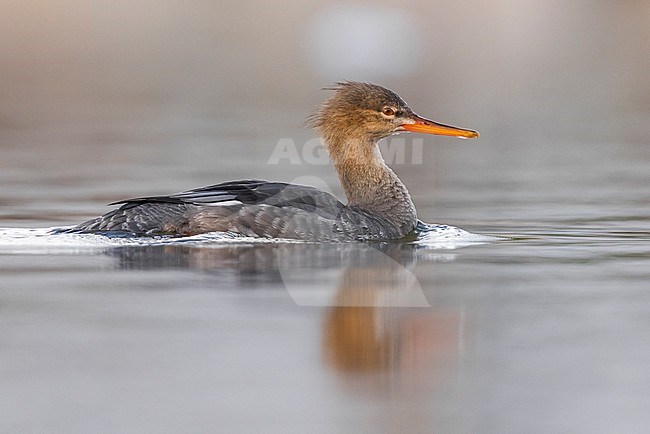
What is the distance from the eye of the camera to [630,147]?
13344 millimetres

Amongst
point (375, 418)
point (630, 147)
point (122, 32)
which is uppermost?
point (122, 32)

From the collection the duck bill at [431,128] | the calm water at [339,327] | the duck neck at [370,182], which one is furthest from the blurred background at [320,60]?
the calm water at [339,327]

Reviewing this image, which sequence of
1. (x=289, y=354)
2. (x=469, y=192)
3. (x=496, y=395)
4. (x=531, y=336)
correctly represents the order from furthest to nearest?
(x=469, y=192), (x=531, y=336), (x=289, y=354), (x=496, y=395)

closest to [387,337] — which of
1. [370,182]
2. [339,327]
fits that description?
[339,327]

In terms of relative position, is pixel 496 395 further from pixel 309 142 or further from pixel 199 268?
pixel 309 142

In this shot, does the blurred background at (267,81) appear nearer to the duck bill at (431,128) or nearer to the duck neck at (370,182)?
the duck neck at (370,182)

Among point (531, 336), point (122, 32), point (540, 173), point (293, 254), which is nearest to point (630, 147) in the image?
point (540, 173)

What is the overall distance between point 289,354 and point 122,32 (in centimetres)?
2228

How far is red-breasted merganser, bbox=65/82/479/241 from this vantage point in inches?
313

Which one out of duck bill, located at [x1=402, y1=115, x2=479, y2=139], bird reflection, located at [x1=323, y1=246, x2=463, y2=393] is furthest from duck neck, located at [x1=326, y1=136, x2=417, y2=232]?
bird reflection, located at [x1=323, y1=246, x2=463, y2=393]

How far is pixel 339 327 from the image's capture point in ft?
18.2

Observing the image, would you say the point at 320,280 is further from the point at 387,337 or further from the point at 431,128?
the point at 431,128

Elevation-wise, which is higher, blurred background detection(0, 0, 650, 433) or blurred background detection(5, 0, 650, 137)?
blurred background detection(5, 0, 650, 137)

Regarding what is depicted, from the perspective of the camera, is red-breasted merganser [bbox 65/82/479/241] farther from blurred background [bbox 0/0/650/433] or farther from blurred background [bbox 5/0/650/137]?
blurred background [bbox 5/0/650/137]
